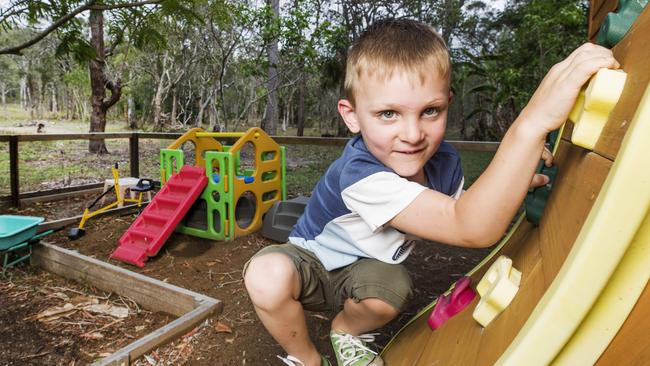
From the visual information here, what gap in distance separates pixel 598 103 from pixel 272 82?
10677 mm

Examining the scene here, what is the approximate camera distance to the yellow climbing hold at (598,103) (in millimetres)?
560

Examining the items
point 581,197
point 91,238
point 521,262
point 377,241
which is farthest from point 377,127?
point 91,238

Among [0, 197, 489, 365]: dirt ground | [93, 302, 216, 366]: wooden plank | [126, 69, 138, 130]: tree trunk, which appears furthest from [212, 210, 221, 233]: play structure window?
[126, 69, 138, 130]: tree trunk

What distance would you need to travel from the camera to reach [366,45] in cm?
128

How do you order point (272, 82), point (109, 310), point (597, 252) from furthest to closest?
point (272, 82)
point (109, 310)
point (597, 252)

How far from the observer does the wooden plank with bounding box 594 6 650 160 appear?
502mm

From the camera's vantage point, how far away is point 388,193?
105 centimetres

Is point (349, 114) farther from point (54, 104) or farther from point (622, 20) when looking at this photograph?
point (54, 104)

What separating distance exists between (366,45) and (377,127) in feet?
0.90

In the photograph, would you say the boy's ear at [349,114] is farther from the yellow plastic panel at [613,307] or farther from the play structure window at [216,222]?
the play structure window at [216,222]

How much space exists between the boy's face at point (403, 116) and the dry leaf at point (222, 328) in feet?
4.99

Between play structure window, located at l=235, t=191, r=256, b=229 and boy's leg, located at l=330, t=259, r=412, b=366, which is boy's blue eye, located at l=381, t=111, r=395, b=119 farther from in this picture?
play structure window, located at l=235, t=191, r=256, b=229

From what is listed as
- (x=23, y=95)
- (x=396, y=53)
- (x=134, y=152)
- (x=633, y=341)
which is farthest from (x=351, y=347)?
(x=23, y=95)

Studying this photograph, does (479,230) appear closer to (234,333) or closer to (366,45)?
(366,45)
